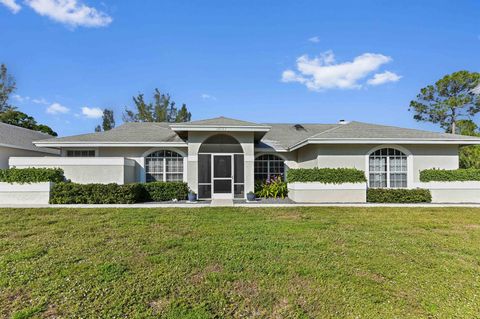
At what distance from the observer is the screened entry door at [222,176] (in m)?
15.4

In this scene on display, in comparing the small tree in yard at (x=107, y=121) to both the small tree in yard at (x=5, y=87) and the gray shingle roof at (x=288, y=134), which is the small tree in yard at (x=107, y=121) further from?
the gray shingle roof at (x=288, y=134)

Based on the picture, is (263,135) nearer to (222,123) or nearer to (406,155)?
(222,123)

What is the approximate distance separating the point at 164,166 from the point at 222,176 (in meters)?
3.91

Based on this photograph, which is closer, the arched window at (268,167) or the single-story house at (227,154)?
the single-story house at (227,154)

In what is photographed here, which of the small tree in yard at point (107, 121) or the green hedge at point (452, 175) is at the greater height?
the small tree in yard at point (107, 121)

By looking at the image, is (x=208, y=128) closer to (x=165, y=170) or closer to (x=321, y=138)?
(x=165, y=170)

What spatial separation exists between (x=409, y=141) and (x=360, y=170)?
3.10 metres

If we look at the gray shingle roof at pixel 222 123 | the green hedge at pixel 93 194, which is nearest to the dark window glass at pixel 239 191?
the gray shingle roof at pixel 222 123

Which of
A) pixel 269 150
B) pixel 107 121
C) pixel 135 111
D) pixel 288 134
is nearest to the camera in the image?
pixel 269 150

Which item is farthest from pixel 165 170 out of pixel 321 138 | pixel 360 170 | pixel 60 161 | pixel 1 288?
pixel 1 288

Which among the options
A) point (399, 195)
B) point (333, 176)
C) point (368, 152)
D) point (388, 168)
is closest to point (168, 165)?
point (333, 176)

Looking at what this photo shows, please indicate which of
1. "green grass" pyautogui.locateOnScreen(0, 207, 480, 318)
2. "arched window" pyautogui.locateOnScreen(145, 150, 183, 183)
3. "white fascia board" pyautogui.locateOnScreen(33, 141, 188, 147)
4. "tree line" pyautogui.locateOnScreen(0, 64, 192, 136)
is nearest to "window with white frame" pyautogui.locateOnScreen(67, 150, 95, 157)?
"white fascia board" pyautogui.locateOnScreen(33, 141, 188, 147)

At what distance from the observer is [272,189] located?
16.0 meters

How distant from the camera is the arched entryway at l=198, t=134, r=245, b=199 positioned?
1534 centimetres
